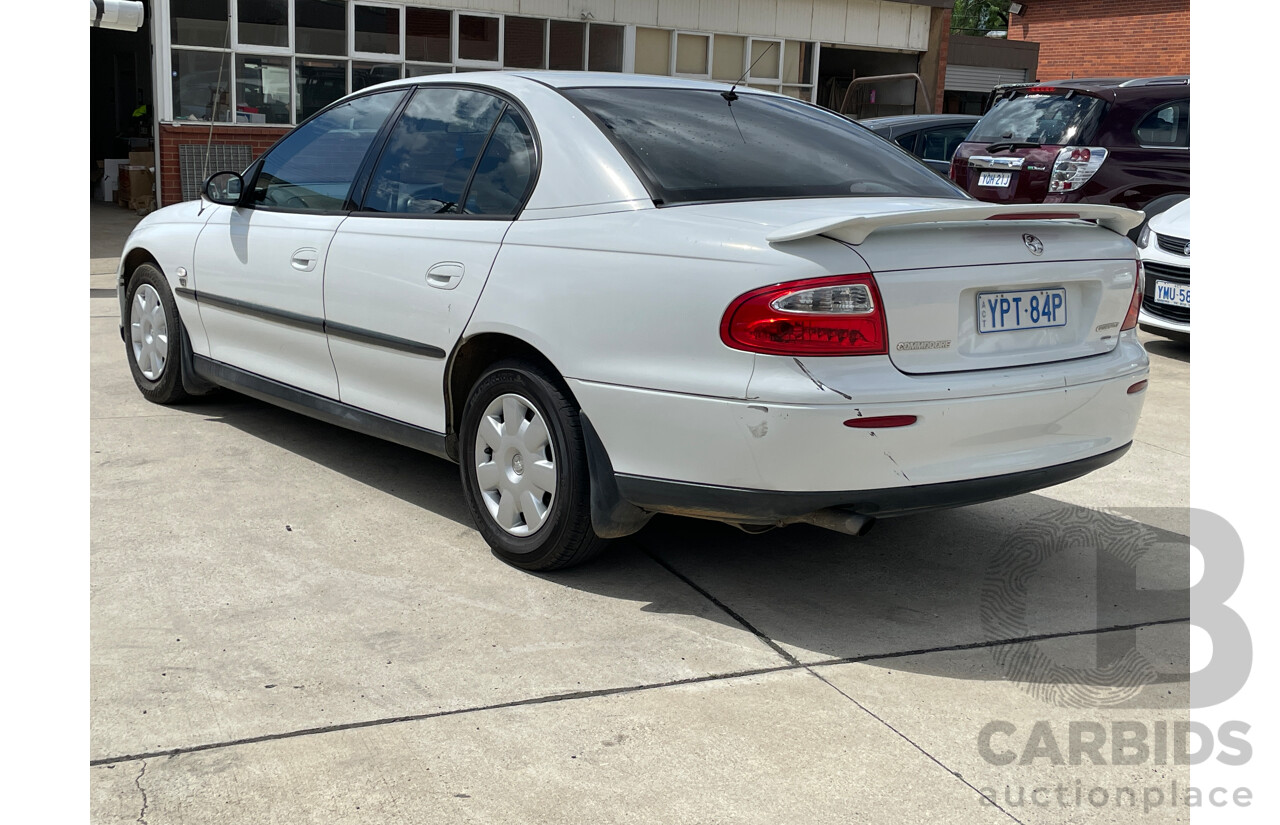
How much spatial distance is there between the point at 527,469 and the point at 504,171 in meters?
1.01

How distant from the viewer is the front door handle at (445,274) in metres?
4.04

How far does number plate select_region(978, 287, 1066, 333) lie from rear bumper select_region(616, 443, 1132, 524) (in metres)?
0.42

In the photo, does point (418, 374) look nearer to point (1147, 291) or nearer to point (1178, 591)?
point (1178, 591)

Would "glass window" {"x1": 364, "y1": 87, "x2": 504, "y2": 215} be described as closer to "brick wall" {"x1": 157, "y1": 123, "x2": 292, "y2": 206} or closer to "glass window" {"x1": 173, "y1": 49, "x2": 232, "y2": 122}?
"brick wall" {"x1": 157, "y1": 123, "x2": 292, "y2": 206}

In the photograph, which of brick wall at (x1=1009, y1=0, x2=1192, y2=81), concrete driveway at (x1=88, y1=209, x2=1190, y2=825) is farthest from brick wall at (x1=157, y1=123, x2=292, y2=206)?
brick wall at (x1=1009, y1=0, x2=1192, y2=81)

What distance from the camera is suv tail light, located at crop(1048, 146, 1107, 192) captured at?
32.2 feet

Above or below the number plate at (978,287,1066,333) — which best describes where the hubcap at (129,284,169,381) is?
below

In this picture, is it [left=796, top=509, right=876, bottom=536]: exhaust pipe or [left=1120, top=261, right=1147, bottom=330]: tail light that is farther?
[left=1120, top=261, right=1147, bottom=330]: tail light

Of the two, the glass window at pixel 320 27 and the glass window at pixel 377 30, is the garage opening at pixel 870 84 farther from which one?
the glass window at pixel 320 27

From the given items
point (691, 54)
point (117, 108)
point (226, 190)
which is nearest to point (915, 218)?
point (226, 190)

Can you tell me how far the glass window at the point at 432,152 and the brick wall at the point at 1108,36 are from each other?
27.5 meters

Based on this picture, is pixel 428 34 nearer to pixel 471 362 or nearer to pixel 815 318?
pixel 471 362

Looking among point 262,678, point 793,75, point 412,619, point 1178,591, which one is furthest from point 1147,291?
point 793,75

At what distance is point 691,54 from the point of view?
795 inches
